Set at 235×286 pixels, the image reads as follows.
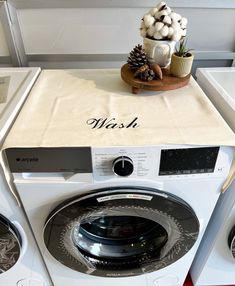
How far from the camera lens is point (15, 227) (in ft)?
2.95

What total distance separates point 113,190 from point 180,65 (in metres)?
0.48

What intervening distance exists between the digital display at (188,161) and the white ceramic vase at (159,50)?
0.37 m

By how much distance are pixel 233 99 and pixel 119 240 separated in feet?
2.27

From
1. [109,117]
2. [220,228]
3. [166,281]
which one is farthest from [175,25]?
[166,281]

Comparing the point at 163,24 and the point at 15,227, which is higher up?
the point at 163,24

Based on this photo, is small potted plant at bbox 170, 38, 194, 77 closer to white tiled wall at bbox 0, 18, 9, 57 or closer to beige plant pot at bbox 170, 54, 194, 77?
beige plant pot at bbox 170, 54, 194, 77

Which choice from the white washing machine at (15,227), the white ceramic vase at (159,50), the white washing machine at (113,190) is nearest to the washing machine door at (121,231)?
the white washing machine at (113,190)

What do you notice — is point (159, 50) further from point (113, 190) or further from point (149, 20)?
point (113, 190)

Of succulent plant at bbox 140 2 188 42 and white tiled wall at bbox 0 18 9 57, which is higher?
succulent plant at bbox 140 2 188 42

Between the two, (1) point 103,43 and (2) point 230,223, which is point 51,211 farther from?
(1) point 103,43

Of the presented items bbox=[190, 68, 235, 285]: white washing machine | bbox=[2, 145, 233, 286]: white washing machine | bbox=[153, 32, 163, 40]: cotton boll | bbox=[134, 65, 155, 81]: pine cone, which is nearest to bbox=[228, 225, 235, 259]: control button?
bbox=[190, 68, 235, 285]: white washing machine

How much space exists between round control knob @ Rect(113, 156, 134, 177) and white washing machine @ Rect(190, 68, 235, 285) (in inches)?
14.3

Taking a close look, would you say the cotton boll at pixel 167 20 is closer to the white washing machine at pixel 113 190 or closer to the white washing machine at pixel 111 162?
the white washing machine at pixel 111 162

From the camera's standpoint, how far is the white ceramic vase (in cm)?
89
